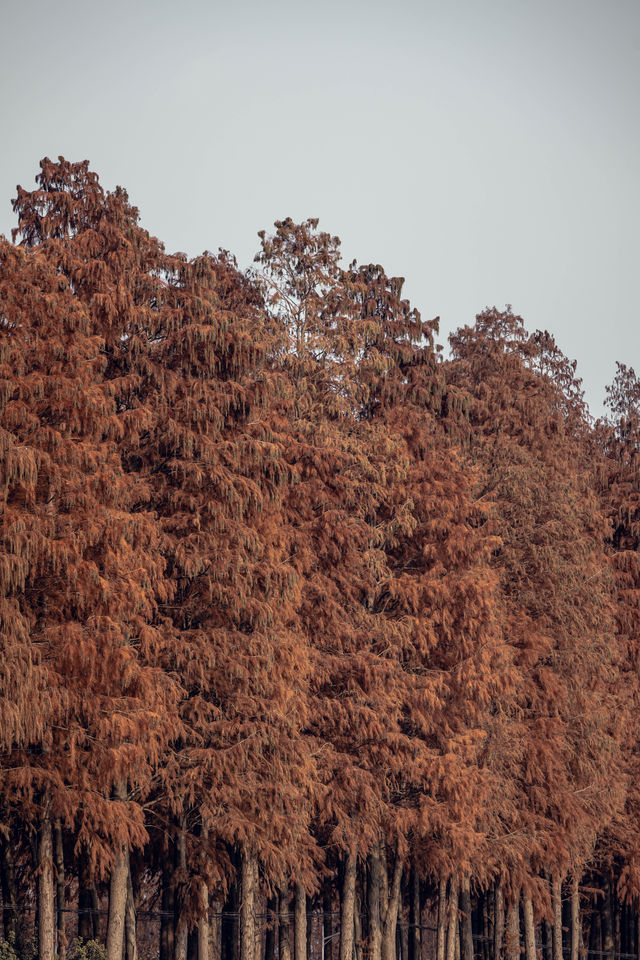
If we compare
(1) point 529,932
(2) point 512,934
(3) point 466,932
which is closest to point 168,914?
(3) point 466,932

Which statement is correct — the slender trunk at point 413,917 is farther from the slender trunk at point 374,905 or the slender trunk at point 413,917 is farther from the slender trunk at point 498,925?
the slender trunk at point 374,905

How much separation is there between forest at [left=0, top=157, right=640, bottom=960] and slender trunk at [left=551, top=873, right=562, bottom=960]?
0.43 m

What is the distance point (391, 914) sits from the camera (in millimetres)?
28172

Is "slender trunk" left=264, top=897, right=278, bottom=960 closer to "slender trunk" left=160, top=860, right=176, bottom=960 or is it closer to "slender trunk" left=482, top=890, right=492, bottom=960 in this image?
"slender trunk" left=482, top=890, right=492, bottom=960

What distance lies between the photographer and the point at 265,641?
2084cm

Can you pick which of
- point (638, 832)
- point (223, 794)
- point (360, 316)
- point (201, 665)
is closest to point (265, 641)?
point (201, 665)

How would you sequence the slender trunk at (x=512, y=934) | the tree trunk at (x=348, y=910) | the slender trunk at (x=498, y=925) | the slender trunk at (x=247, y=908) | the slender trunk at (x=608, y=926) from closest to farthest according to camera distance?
the slender trunk at (x=247, y=908), the tree trunk at (x=348, y=910), the slender trunk at (x=498, y=925), the slender trunk at (x=512, y=934), the slender trunk at (x=608, y=926)

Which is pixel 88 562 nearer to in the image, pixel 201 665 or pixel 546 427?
pixel 201 665

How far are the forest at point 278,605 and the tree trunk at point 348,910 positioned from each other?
80mm

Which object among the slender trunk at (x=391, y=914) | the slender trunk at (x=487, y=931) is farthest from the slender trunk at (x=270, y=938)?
the slender trunk at (x=487, y=931)

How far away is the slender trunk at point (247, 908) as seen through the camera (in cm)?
2177

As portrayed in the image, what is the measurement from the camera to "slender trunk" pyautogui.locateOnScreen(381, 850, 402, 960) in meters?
26.8

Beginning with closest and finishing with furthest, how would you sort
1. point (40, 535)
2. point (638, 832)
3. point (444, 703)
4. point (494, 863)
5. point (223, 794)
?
point (40, 535) → point (223, 794) → point (444, 703) → point (494, 863) → point (638, 832)

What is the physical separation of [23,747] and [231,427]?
6627mm
